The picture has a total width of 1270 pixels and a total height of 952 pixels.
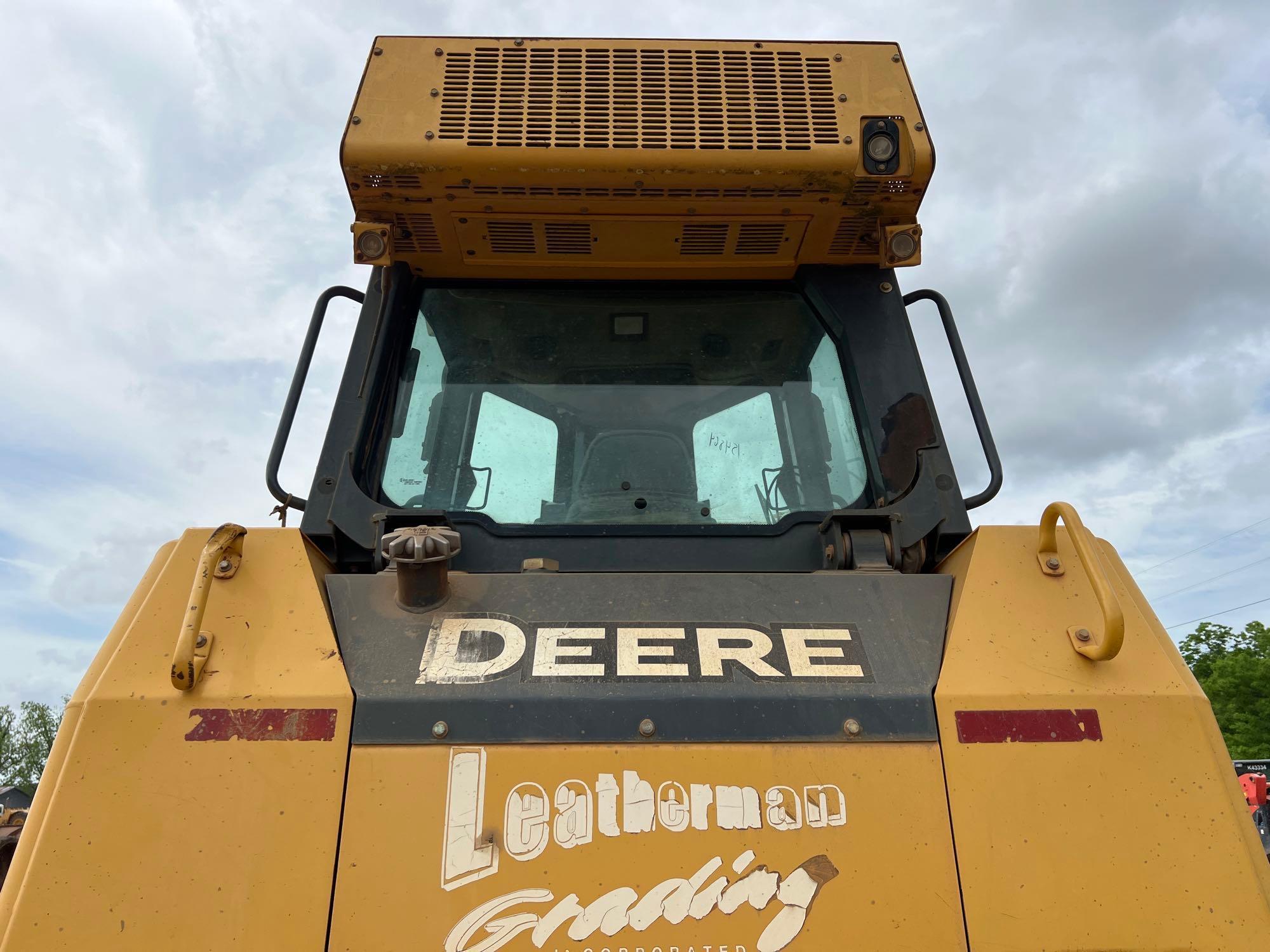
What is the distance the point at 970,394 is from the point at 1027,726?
1256mm

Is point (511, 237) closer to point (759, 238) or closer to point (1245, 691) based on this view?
point (759, 238)

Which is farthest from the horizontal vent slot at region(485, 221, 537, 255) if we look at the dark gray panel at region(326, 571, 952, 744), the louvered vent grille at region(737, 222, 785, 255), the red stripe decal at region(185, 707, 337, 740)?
the red stripe decal at region(185, 707, 337, 740)

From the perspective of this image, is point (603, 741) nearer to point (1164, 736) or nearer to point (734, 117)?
point (1164, 736)

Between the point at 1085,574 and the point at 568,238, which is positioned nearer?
the point at 1085,574

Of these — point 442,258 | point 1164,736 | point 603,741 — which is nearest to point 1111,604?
point 1164,736

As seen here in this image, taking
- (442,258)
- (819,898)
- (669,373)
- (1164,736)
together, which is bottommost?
(819,898)

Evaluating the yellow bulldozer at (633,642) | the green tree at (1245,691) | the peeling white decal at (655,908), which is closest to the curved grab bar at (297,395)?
the yellow bulldozer at (633,642)

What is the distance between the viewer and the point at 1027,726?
5.82 ft

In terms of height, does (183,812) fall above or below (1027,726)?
below

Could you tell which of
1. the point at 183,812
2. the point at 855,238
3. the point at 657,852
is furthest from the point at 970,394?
the point at 183,812

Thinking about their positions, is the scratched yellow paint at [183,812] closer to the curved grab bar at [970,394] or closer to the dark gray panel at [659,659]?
the dark gray panel at [659,659]

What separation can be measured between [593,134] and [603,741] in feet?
5.35

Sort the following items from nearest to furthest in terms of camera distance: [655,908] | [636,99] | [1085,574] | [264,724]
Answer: [655,908] → [264,724] → [1085,574] → [636,99]

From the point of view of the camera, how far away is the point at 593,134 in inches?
97.4
